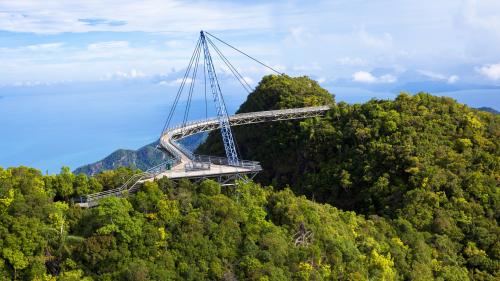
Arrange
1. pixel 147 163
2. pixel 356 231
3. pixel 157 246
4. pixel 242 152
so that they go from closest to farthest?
pixel 157 246, pixel 356 231, pixel 242 152, pixel 147 163

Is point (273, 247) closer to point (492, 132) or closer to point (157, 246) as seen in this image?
point (157, 246)

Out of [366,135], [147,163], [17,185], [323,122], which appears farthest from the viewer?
[147,163]

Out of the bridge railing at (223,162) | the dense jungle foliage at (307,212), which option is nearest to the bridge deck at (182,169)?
the bridge railing at (223,162)

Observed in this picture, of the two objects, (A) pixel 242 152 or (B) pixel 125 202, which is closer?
(B) pixel 125 202

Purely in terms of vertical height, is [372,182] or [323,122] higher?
[323,122]

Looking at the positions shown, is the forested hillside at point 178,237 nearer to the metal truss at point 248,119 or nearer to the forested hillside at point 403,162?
the forested hillside at point 403,162

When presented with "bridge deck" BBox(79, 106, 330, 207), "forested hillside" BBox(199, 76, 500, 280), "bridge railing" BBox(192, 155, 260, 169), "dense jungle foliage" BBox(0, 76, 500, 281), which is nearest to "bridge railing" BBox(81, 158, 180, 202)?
"bridge deck" BBox(79, 106, 330, 207)

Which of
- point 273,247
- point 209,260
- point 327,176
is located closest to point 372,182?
point 327,176
